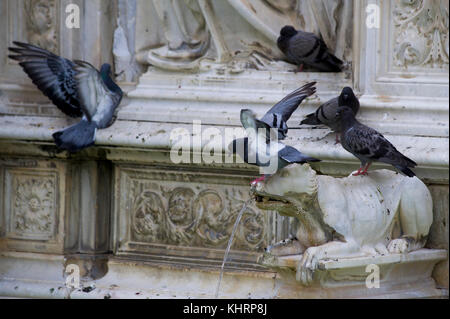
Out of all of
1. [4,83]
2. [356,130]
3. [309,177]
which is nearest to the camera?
[309,177]

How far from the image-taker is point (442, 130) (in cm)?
575

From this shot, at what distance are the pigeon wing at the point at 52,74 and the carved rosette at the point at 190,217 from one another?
49 cm

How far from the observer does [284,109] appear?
565 centimetres

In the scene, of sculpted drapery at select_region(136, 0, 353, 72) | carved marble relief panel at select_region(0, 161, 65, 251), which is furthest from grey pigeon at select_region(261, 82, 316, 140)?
carved marble relief panel at select_region(0, 161, 65, 251)

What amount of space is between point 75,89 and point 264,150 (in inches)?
61.8

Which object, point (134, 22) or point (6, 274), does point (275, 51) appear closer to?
point (134, 22)

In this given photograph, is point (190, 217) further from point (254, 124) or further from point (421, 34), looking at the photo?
point (421, 34)

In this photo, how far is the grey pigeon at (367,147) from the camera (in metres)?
5.50

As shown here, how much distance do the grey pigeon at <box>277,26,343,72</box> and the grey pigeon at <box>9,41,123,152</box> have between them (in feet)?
2.92

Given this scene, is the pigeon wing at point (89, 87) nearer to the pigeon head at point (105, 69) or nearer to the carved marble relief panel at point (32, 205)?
the pigeon head at point (105, 69)

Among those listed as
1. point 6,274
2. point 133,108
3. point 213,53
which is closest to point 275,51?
point 213,53

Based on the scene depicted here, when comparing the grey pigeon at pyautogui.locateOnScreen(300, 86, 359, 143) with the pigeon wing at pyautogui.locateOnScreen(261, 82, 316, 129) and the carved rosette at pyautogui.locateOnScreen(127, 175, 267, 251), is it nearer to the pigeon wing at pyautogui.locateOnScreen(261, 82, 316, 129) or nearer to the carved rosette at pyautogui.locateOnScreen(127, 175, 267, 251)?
the pigeon wing at pyautogui.locateOnScreen(261, 82, 316, 129)

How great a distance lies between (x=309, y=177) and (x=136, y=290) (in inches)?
60.6

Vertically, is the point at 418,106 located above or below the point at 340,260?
above
